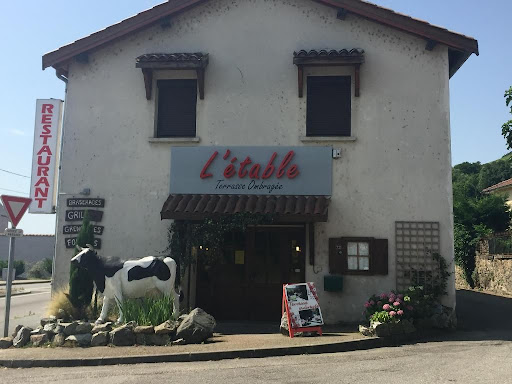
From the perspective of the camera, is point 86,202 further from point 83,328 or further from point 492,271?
point 492,271

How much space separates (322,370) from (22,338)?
6005mm

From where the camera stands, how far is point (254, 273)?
41.2 feet

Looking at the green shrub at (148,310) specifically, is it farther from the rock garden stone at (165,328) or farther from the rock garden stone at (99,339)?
the rock garden stone at (99,339)

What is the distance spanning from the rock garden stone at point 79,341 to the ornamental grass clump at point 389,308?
5.77 meters

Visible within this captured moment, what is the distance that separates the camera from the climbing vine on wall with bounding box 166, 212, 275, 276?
1148 cm

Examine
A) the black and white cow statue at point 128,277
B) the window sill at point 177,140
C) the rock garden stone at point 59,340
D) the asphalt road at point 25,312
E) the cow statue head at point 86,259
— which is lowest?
the asphalt road at point 25,312

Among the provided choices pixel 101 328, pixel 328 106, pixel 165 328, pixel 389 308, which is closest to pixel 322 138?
pixel 328 106

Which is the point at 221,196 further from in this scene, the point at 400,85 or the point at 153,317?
the point at 400,85

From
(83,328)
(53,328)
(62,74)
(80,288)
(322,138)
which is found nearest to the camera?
(83,328)

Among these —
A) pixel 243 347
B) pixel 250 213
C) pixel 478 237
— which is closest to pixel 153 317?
pixel 243 347

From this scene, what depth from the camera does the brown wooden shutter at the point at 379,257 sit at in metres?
11.6

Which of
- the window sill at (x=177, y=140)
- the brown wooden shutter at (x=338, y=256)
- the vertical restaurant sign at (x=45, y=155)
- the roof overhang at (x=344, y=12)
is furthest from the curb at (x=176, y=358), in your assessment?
the roof overhang at (x=344, y=12)

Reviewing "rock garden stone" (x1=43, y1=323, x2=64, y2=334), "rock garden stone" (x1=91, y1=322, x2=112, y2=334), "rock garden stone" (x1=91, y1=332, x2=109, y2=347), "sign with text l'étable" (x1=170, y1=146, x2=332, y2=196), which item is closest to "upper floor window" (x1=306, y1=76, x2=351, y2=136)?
"sign with text l'étable" (x1=170, y1=146, x2=332, y2=196)

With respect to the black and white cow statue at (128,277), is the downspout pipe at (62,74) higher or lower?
higher
